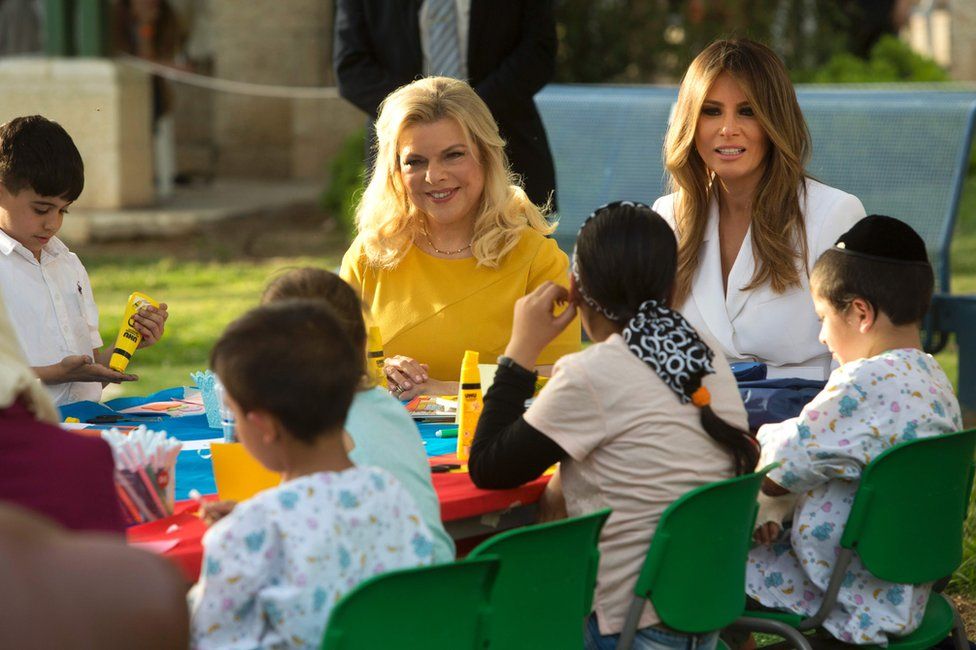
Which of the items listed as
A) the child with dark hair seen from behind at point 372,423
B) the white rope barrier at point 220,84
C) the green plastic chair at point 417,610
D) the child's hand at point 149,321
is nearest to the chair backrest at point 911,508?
the child with dark hair seen from behind at point 372,423

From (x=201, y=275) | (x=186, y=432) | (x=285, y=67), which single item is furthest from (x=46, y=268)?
(x=285, y=67)

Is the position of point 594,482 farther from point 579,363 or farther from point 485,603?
point 485,603

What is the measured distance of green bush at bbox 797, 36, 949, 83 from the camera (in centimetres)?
1314

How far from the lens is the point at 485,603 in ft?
7.56

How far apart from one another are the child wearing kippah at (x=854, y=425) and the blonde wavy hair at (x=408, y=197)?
1.11m

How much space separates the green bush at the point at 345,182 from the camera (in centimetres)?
1280

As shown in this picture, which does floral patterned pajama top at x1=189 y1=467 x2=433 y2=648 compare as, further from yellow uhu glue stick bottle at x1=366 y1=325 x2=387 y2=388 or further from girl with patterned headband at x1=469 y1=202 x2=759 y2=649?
yellow uhu glue stick bottle at x1=366 y1=325 x2=387 y2=388

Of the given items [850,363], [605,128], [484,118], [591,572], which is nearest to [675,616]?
[591,572]

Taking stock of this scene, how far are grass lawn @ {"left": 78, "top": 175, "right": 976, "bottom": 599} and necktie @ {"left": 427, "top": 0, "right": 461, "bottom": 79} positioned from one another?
8.95ft

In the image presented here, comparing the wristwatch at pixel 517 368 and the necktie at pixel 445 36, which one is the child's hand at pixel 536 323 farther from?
the necktie at pixel 445 36

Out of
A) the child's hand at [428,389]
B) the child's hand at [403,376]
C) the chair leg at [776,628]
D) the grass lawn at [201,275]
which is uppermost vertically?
the child's hand at [403,376]

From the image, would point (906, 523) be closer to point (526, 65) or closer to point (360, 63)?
point (526, 65)

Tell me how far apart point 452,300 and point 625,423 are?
138cm

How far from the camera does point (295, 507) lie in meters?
2.24
